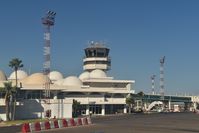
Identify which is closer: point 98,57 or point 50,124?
point 50,124

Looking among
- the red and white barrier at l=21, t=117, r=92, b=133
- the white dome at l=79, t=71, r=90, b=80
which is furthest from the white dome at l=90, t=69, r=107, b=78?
the red and white barrier at l=21, t=117, r=92, b=133

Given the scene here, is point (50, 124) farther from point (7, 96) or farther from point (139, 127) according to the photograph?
point (7, 96)

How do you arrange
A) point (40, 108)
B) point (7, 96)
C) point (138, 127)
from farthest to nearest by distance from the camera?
point (40, 108) → point (7, 96) → point (138, 127)

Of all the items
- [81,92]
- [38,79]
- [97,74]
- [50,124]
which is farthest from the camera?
[97,74]

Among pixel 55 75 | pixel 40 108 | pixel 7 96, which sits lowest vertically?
pixel 40 108

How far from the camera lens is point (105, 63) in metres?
193

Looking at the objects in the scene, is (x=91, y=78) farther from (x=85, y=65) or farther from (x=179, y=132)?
(x=179, y=132)

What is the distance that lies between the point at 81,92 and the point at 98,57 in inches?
1545

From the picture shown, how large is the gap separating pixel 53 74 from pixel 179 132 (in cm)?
14257

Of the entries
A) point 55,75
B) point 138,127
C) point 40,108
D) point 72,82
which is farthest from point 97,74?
point 138,127

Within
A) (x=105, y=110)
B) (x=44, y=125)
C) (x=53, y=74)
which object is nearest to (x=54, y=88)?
(x=105, y=110)

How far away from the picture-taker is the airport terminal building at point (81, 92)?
376 feet

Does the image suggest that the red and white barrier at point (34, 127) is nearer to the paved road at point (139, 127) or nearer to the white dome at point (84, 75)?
the paved road at point (139, 127)

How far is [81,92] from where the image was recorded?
156 m
